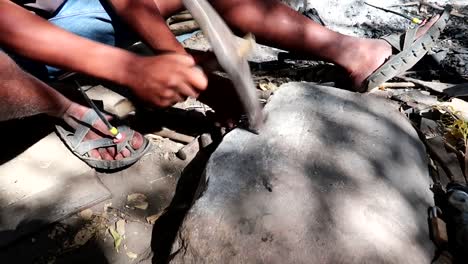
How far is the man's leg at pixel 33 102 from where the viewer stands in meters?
1.84

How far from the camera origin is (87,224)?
1988 millimetres

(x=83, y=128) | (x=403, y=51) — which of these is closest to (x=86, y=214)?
(x=83, y=128)

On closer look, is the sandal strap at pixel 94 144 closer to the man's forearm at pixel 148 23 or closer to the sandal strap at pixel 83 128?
the sandal strap at pixel 83 128

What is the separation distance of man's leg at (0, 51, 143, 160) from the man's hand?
54cm

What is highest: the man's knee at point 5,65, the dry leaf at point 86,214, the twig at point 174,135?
the man's knee at point 5,65

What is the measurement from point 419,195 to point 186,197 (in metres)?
1.11

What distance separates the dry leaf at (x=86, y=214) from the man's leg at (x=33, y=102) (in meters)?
0.31

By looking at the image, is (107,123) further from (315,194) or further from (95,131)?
(315,194)

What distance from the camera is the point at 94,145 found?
2.19 m

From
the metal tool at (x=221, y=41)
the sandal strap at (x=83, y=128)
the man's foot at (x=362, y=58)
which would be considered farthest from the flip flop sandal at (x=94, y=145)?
the man's foot at (x=362, y=58)

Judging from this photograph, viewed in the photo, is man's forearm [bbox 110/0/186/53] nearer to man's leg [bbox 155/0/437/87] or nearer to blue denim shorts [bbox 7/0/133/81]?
blue denim shorts [bbox 7/0/133/81]

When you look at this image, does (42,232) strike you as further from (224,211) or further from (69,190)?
(224,211)

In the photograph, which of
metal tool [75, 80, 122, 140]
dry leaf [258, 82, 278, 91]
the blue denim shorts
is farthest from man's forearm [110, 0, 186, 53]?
dry leaf [258, 82, 278, 91]

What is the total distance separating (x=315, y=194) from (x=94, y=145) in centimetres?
126
